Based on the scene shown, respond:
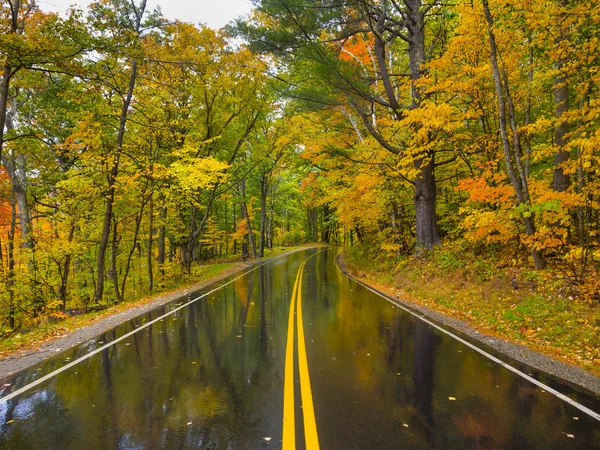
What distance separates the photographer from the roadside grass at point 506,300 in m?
6.08

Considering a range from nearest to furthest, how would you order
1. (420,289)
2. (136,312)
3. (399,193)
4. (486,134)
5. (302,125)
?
(136,312) → (486,134) → (420,289) → (399,193) → (302,125)

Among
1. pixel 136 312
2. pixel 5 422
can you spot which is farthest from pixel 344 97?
pixel 5 422

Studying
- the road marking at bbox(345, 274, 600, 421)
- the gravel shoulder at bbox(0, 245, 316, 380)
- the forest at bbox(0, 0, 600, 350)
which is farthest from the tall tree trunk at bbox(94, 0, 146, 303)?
the road marking at bbox(345, 274, 600, 421)

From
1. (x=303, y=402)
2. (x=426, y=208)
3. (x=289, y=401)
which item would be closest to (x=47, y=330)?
(x=289, y=401)

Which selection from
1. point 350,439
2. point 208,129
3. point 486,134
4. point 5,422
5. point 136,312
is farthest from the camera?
point 208,129

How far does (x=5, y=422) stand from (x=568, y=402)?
657cm

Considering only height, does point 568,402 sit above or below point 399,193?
below

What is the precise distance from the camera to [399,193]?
16.0 m

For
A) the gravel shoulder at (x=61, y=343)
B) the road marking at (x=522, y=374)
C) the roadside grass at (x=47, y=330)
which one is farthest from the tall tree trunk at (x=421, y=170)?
the roadside grass at (x=47, y=330)

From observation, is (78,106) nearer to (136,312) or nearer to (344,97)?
(136,312)

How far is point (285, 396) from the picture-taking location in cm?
409

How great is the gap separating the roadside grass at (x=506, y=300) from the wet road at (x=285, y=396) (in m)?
1.66

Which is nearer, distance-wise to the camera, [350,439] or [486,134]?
[350,439]

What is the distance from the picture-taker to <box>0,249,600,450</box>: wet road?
3238 mm
